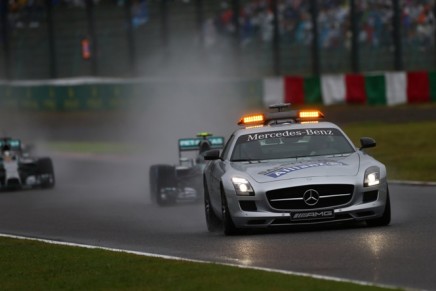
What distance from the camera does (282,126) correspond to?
16.3 m

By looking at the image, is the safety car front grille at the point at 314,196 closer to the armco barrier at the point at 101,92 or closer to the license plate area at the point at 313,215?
the license plate area at the point at 313,215

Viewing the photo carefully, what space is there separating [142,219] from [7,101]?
3855cm

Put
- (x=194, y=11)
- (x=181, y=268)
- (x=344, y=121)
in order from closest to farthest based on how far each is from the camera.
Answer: (x=181, y=268)
(x=344, y=121)
(x=194, y=11)

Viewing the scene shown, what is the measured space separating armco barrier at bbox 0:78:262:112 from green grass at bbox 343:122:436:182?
7703 mm

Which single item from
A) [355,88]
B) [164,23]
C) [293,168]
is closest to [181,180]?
[293,168]

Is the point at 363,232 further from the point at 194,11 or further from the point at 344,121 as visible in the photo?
the point at 194,11

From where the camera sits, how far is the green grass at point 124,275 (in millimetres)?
10297

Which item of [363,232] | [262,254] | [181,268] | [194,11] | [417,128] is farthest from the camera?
[194,11]

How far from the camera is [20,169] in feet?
86.8

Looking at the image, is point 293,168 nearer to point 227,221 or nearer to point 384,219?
point 227,221

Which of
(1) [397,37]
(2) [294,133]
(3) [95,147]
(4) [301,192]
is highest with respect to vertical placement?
(1) [397,37]

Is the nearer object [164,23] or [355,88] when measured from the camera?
[355,88]

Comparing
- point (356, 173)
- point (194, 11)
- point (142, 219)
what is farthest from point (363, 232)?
point (194, 11)

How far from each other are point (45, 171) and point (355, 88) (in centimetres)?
1891
